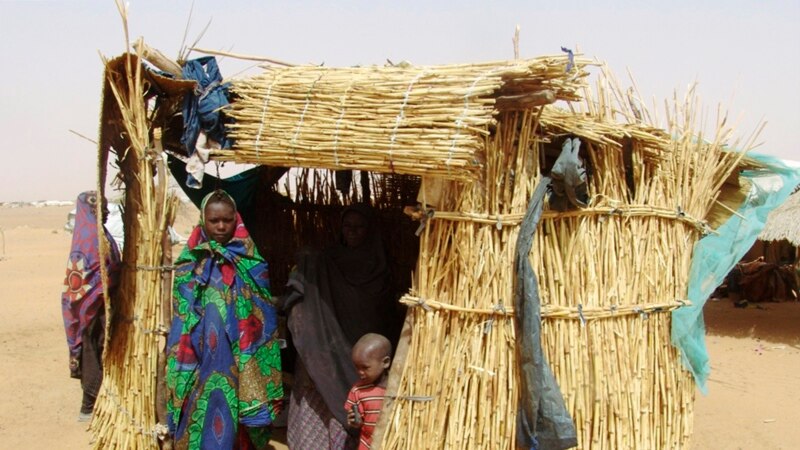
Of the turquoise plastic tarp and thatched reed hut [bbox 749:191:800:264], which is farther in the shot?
thatched reed hut [bbox 749:191:800:264]

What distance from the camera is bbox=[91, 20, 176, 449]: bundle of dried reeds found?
409cm

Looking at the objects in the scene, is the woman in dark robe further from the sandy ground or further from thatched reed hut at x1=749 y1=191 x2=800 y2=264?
thatched reed hut at x1=749 y1=191 x2=800 y2=264

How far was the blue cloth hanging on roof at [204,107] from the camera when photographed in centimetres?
397

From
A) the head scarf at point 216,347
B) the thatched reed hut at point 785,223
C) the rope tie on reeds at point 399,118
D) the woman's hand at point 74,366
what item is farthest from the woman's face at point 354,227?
the thatched reed hut at point 785,223

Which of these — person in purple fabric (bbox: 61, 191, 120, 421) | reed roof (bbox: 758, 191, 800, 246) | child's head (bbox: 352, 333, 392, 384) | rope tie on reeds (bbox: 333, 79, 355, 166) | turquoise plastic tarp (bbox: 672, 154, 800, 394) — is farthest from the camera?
reed roof (bbox: 758, 191, 800, 246)

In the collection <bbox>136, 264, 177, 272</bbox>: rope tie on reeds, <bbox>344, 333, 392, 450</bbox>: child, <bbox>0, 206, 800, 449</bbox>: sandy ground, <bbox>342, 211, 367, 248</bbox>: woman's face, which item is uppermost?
<bbox>342, 211, 367, 248</bbox>: woman's face

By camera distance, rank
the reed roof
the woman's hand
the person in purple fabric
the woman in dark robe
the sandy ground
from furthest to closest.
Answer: the reed roof, the sandy ground, the woman's hand, the person in purple fabric, the woman in dark robe

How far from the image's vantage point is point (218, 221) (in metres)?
4.18

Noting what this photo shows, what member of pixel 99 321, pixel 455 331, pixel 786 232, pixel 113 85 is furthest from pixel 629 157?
pixel 786 232

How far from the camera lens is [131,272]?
14.7 feet

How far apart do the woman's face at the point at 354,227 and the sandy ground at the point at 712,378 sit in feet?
5.90

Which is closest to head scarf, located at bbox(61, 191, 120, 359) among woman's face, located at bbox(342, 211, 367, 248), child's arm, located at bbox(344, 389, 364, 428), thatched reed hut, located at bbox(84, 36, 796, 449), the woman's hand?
the woman's hand

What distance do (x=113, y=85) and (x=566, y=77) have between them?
2.44 meters

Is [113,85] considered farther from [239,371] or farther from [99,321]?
[99,321]
